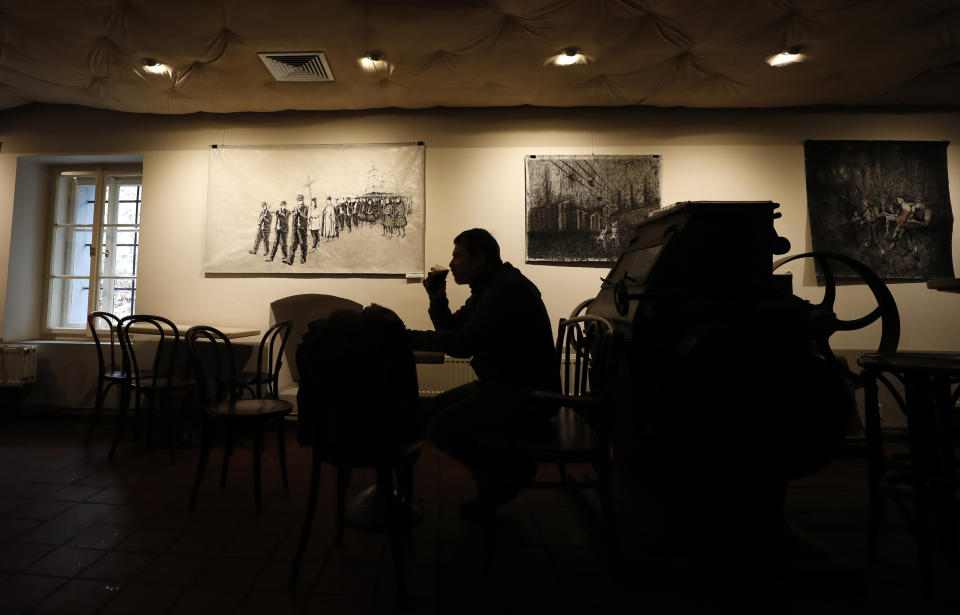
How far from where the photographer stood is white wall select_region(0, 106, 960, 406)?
3824 mm

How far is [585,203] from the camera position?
3850mm

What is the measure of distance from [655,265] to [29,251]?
5.46 metres

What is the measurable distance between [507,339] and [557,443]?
0.45 m

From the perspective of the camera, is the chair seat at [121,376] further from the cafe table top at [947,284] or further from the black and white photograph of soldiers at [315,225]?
the cafe table top at [947,284]

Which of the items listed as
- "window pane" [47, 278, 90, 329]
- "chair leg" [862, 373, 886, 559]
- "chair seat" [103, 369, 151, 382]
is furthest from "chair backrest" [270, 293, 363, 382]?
"chair leg" [862, 373, 886, 559]

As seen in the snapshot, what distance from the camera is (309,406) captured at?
5.23ft

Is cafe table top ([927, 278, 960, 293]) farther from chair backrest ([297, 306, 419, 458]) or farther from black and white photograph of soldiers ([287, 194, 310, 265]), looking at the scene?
black and white photograph of soldiers ([287, 194, 310, 265])

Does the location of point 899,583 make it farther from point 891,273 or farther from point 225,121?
point 225,121

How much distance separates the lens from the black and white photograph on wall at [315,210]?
12.9ft

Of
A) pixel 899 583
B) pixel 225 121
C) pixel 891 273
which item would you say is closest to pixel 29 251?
pixel 225 121

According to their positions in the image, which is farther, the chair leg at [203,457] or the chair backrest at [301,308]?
the chair backrest at [301,308]

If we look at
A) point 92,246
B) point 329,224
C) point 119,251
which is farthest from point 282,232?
point 92,246

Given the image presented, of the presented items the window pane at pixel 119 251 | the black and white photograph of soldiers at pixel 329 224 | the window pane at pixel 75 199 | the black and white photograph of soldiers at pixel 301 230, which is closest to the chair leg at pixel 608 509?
the black and white photograph of soldiers at pixel 329 224

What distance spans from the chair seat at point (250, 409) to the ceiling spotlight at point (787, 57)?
370cm
